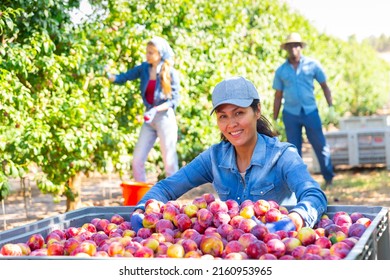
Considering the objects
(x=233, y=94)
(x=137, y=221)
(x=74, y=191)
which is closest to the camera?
(x=137, y=221)

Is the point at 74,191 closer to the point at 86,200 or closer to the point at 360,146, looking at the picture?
the point at 86,200

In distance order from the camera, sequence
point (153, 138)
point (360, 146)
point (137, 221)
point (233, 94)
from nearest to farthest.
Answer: point (137, 221)
point (233, 94)
point (153, 138)
point (360, 146)

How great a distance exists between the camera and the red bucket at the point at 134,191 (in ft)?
22.4

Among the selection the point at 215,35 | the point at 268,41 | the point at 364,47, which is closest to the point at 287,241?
the point at 215,35

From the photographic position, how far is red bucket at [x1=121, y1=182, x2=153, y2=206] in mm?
6832

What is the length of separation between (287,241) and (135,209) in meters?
1.01

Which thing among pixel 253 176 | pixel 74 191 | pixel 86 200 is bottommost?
pixel 86 200

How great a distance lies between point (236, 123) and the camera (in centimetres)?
376

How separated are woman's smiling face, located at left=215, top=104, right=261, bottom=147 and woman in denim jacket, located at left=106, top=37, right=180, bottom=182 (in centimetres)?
366

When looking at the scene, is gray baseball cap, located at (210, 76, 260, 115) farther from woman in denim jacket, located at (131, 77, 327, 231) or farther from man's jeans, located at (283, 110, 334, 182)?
man's jeans, located at (283, 110, 334, 182)

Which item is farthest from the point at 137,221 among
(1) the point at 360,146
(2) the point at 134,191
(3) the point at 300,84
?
(1) the point at 360,146

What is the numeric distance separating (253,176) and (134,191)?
10.5 feet

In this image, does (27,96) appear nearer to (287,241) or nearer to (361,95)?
Result: (287,241)

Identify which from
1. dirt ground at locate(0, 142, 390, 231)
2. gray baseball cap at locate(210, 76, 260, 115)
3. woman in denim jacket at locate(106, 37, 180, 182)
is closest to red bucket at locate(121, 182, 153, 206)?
woman in denim jacket at locate(106, 37, 180, 182)
